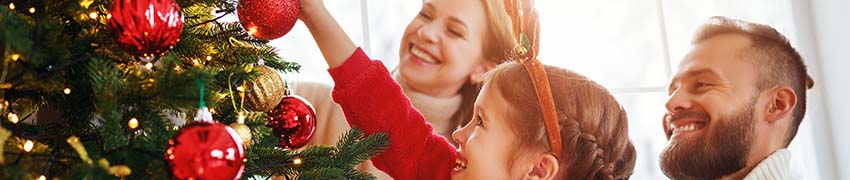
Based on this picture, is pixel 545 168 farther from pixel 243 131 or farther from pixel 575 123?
pixel 243 131

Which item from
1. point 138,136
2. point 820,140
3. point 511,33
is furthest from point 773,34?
point 138,136

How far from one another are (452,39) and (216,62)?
560 mm

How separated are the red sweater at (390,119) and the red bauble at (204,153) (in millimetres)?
626

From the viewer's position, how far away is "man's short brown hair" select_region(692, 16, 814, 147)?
1597mm

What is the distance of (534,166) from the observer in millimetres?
1421

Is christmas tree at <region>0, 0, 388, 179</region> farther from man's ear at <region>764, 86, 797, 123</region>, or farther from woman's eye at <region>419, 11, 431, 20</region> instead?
man's ear at <region>764, 86, 797, 123</region>

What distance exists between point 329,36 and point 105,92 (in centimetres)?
74

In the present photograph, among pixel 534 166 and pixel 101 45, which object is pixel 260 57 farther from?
pixel 534 166

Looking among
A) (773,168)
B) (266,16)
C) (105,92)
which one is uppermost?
(266,16)

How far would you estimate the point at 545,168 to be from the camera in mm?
1417

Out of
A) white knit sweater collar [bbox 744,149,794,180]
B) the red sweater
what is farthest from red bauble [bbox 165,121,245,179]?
white knit sweater collar [bbox 744,149,794,180]

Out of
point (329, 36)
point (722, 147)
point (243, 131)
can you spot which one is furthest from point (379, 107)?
point (722, 147)

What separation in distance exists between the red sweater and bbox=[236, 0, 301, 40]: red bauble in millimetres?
283

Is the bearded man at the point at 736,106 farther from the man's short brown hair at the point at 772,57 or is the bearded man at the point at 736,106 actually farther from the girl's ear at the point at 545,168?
the girl's ear at the point at 545,168
